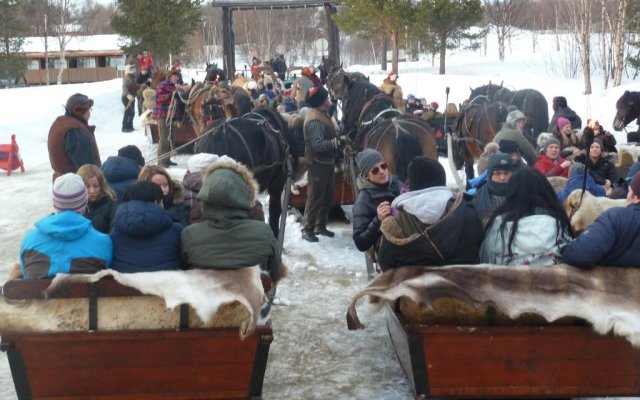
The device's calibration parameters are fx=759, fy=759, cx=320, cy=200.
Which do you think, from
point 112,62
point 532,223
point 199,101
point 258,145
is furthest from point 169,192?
point 112,62

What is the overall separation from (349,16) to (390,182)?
30772 mm

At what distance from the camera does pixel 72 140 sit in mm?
7262

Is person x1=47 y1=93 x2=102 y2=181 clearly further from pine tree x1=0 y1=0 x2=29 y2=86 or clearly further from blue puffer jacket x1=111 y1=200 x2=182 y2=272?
pine tree x1=0 y1=0 x2=29 y2=86

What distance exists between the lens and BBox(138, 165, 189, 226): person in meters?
5.46

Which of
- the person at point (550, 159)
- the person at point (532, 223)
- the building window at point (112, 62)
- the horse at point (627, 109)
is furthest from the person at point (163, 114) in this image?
the building window at point (112, 62)

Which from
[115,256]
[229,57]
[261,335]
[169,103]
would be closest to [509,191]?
[261,335]

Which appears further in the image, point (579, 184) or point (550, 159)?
point (550, 159)

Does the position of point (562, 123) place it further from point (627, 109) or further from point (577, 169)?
point (577, 169)

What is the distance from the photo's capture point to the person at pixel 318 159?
27.6 ft

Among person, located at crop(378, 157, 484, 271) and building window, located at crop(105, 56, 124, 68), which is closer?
person, located at crop(378, 157, 484, 271)

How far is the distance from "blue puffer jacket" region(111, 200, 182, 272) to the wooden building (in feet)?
160

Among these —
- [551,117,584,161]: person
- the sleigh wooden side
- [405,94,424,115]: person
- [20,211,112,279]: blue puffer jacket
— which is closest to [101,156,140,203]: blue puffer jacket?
[20,211,112,279]: blue puffer jacket

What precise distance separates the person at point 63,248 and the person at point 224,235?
48 centimetres

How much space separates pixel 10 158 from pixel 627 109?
1057 centimetres
